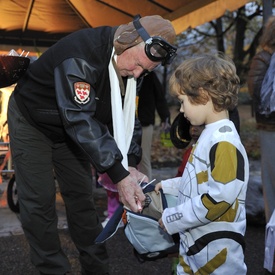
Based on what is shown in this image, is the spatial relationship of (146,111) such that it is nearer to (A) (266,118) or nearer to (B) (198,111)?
(A) (266,118)

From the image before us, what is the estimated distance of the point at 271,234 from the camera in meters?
3.47

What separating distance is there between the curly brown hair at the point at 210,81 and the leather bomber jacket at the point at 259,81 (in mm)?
1767

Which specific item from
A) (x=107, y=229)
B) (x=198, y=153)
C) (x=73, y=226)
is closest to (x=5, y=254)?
(x=73, y=226)

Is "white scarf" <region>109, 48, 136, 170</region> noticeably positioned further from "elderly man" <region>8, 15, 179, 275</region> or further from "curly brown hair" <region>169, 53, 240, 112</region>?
"curly brown hair" <region>169, 53, 240, 112</region>

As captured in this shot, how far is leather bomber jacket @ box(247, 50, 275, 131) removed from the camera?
4.10m

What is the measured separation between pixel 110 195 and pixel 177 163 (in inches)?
168

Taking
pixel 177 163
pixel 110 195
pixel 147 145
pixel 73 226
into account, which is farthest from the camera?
pixel 177 163

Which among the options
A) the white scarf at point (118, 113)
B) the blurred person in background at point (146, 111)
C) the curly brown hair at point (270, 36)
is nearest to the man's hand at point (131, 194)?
the white scarf at point (118, 113)

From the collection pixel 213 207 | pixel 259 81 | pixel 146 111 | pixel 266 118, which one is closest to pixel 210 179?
pixel 213 207

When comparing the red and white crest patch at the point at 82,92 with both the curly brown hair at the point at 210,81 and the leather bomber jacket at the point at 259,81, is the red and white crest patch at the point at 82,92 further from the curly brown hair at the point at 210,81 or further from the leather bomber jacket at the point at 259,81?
the leather bomber jacket at the point at 259,81

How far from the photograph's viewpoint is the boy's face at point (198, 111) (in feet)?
7.86

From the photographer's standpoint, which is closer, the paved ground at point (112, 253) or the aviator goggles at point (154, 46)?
the aviator goggles at point (154, 46)

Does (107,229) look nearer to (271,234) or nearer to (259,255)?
(271,234)

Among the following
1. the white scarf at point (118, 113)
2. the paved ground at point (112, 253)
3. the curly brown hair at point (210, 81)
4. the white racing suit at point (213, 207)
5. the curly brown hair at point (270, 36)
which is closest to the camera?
the white racing suit at point (213, 207)
